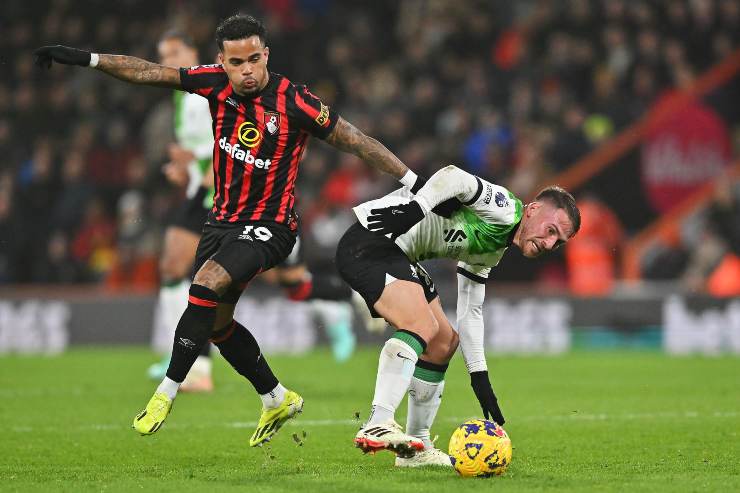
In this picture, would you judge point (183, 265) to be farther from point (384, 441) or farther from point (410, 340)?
point (384, 441)

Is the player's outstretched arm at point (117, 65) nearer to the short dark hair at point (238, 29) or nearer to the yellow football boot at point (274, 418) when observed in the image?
the short dark hair at point (238, 29)

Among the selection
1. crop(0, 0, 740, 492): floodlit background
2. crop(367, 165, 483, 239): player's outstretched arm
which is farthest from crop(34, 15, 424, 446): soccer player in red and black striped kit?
crop(0, 0, 740, 492): floodlit background

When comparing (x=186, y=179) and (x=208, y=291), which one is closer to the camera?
(x=208, y=291)

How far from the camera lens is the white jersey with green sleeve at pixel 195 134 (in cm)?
961

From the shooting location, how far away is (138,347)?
15836mm

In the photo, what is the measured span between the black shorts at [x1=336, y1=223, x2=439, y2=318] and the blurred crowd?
9550 mm

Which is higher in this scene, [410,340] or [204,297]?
[204,297]

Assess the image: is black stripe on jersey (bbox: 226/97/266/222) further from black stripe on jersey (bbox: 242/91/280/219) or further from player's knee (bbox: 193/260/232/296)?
player's knee (bbox: 193/260/232/296)

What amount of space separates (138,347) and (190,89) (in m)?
9.91

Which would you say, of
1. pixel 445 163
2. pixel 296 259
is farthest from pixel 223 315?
pixel 445 163

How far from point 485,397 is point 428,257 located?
82 centimetres

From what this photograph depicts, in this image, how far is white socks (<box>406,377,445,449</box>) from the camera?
6.35m

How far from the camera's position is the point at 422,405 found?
6387 millimetres

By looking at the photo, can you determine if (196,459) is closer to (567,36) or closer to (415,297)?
(415,297)
